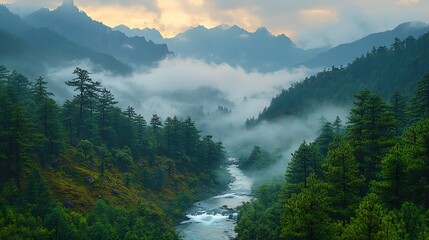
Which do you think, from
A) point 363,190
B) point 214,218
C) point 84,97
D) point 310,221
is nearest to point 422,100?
point 363,190

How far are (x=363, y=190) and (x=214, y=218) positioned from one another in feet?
149

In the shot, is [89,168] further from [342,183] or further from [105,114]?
[342,183]

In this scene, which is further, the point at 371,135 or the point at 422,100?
the point at 422,100

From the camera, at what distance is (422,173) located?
124 ft

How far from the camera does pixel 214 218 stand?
287 feet

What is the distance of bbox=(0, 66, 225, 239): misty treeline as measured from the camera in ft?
166

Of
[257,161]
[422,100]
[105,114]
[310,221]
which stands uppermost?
[105,114]

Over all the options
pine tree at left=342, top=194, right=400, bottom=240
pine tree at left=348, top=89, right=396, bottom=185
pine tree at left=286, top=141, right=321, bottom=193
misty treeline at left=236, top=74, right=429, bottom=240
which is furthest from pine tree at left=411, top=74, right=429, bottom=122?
pine tree at left=342, top=194, right=400, bottom=240

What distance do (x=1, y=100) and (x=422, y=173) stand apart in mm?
59211

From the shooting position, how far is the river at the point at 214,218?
75.6m

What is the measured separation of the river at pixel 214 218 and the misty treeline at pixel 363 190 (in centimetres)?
1408

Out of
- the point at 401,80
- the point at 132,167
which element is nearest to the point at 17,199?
the point at 132,167

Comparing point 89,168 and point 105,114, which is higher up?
point 105,114

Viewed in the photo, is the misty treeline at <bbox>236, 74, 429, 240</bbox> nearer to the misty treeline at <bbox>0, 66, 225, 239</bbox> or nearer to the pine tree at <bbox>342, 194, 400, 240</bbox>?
the pine tree at <bbox>342, 194, 400, 240</bbox>
